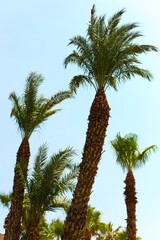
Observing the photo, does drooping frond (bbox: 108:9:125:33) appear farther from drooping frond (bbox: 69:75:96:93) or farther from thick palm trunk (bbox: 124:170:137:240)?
thick palm trunk (bbox: 124:170:137:240)

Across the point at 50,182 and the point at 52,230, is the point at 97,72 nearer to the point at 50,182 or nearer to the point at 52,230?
the point at 50,182

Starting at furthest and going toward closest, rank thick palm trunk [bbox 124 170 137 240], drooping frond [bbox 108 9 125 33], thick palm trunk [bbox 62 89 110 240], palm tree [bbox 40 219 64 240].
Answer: palm tree [bbox 40 219 64 240] → thick palm trunk [bbox 124 170 137 240] → drooping frond [bbox 108 9 125 33] → thick palm trunk [bbox 62 89 110 240]

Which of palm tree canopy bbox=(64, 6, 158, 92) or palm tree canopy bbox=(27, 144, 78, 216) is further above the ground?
palm tree canopy bbox=(64, 6, 158, 92)

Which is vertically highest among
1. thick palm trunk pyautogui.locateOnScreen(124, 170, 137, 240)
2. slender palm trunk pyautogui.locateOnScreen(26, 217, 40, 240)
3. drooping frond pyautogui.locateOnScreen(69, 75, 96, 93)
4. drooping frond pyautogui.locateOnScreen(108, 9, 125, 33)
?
drooping frond pyautogui.locateOnScreen(108, 9, 125, 33)

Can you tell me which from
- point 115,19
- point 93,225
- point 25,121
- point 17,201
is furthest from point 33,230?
point 93,225

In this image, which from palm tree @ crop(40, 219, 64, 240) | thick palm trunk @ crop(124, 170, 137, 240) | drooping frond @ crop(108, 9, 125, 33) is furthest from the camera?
palm tree @ crop(40, 219, 64, 240)

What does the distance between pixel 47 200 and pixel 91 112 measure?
17.4ft

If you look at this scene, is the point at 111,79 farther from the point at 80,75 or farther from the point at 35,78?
the point at 35,78

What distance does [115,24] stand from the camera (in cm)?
1817

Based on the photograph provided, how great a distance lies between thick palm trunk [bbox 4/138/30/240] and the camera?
18719 mm

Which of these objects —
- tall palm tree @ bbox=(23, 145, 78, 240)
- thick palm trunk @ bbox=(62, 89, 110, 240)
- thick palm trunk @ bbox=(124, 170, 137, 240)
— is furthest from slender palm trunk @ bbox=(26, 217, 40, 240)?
thick palm trunk @ bbox=(124, 170, 137, 240)

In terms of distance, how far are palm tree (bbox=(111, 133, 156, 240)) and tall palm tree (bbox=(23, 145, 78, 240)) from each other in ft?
16.1

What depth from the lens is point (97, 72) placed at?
56.4ft

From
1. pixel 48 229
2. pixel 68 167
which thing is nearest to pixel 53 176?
pixel 68 167
